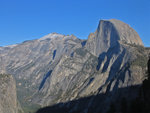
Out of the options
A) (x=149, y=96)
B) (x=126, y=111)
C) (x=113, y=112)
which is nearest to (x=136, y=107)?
(x=149, y=96)

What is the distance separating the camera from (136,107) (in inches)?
3676

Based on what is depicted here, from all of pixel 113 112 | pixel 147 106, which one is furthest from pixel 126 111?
pixel 147 106

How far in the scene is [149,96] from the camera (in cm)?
9225

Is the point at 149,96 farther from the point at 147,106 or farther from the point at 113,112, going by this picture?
the point at 113,112

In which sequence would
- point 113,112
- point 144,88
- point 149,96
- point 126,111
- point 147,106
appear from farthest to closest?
point 113,112
point 126,111
point 144,88
point 149,96
point 147,106

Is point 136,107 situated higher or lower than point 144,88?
lower

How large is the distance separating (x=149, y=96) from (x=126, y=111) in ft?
78.3

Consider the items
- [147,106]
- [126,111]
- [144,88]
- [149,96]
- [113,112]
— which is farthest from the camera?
[113,112]

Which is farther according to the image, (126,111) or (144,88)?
(126,111)

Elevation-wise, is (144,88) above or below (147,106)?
above

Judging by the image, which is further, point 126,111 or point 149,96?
point 126,111

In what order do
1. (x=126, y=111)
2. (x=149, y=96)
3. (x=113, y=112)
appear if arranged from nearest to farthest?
(x=149, y=96) → (x=126, y=111) → (x=113, y=112)

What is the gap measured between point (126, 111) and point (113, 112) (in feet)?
54.5

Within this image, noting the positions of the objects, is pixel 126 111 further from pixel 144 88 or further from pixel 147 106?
pixel 147 106
